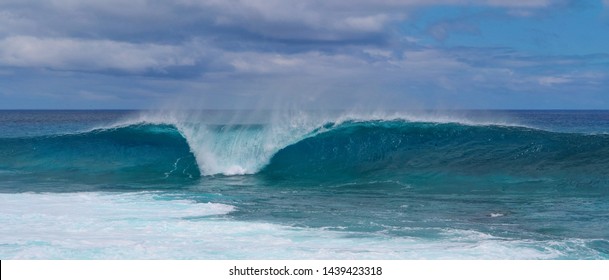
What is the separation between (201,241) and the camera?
9289 millimetres

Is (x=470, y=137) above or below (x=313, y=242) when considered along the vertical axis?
above

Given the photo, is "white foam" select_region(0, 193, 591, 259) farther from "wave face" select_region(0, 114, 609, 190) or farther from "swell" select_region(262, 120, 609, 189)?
"swell" select_region(262, 120, 609, 189)

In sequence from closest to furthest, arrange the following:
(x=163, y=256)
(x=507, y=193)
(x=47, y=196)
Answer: (x=163, y=256), (x=47, y=196), (x=507, y=193)

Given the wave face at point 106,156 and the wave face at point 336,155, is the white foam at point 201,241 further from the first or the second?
the wave face at point 106,156

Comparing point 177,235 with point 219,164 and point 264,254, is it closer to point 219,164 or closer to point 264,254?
point 264,254

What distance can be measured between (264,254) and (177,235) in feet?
5.46

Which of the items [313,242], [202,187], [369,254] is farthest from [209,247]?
[202,187]

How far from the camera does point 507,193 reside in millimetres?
15266

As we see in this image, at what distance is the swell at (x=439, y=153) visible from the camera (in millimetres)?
18422

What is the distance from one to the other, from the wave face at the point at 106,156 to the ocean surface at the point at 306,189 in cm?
7

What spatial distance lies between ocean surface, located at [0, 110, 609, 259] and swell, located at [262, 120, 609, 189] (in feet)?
0.18

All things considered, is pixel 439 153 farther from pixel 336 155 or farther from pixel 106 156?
pixel 106 156

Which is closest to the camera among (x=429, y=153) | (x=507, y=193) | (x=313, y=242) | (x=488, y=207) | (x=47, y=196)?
(x=313, y=242)

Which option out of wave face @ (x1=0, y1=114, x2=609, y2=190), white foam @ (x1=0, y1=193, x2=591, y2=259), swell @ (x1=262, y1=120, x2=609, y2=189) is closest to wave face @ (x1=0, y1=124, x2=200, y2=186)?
wave face @ (x1=0, y1=114, x2=609, y2=190)
